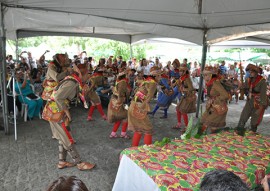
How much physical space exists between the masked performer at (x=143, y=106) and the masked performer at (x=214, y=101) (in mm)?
1200

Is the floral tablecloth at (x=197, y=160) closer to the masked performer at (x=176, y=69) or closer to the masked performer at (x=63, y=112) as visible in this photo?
the masked performer at (x=63, y=112)

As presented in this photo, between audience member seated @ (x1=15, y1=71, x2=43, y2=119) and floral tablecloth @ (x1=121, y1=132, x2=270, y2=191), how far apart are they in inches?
182

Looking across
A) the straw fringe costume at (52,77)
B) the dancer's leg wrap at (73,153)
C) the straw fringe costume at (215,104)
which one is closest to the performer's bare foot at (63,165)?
the dancer's leg wrap at (73,153)

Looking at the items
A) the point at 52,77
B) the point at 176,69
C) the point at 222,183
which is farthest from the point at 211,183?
the point at 176,69

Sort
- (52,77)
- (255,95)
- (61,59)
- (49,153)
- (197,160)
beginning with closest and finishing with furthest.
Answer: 1. (197,160)
2. (61,59)
3. (52,77)
4. (49,153)
5. (255,95)

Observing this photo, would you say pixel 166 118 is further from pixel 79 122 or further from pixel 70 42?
pixel 70 42

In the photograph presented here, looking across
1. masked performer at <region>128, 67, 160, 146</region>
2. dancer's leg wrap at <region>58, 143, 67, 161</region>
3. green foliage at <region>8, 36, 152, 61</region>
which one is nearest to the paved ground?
dancer's leg wrap at <region>58, 143, 67, 161</region>

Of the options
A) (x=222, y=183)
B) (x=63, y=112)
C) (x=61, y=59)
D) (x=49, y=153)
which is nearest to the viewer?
(x=222, y=183)

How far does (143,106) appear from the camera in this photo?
3.96 m

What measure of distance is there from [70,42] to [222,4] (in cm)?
2946

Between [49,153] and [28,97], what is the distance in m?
2.68

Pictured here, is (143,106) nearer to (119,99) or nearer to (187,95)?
(119,99)

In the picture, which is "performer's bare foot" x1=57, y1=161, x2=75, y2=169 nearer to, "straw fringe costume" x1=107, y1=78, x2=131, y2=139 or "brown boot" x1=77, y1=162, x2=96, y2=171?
"brown boot" x1=77, y1=162, x2=96, y2=171

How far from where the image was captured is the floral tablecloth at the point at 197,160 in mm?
2271
